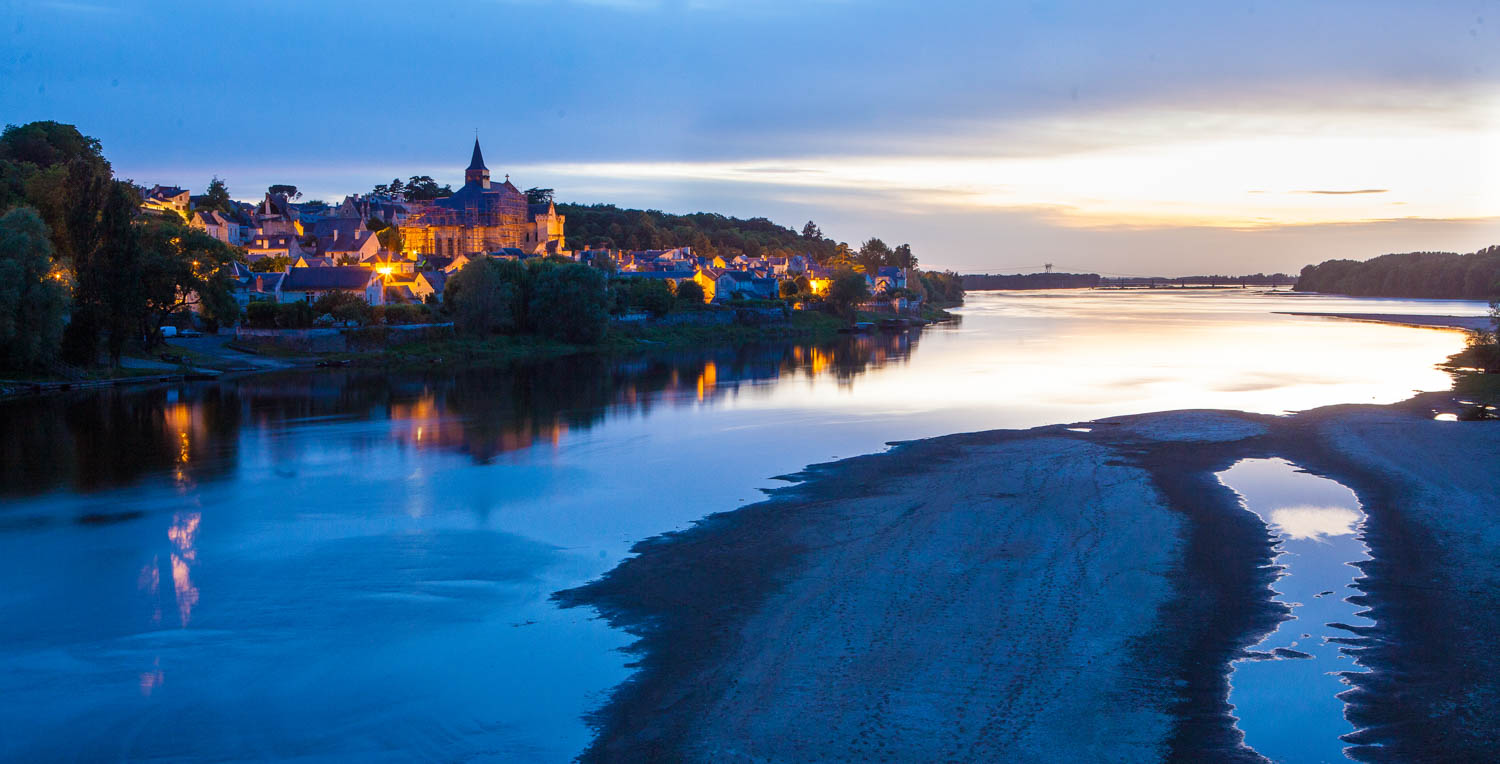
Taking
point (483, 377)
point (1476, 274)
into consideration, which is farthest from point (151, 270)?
point (1476, 274)

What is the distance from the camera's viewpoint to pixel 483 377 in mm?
34562

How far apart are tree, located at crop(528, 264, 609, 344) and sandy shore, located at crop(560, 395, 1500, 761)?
32.9 m

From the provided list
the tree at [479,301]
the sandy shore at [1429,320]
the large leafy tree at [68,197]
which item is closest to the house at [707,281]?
the tree at [479,301]

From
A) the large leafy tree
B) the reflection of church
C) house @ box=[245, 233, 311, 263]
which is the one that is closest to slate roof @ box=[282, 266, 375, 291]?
the large leafy tree

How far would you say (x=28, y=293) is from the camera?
2592cm

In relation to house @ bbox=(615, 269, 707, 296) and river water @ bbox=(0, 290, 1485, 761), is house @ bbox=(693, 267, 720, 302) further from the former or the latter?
river water @ bbox=(0, 290, 1485, 761)

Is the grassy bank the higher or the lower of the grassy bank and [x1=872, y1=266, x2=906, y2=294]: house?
the lower

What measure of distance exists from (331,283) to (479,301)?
641 centimetres

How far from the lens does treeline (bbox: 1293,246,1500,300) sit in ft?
355

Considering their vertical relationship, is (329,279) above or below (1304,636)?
above

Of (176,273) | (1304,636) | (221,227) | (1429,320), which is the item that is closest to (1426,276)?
(1429,320)

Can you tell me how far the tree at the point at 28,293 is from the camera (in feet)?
83.2

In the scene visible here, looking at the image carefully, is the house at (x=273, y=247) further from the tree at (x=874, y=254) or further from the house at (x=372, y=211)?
the tree at (x=874, y=254)

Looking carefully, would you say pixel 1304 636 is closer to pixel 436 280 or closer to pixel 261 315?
pixel 261 315
